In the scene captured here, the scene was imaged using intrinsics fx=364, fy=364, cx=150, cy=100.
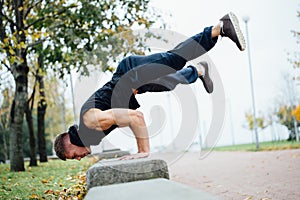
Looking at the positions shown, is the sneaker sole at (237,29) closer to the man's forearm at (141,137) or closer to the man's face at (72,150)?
the man's forearm at (141,137)

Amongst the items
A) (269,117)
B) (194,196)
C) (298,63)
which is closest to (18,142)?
(194,196)

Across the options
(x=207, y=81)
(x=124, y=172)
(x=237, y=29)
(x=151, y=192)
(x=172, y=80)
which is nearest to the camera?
(x=151, y=192)

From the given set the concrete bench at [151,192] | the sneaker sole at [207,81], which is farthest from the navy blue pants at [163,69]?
the concrete bench at [151,192]

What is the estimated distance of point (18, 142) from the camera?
11.9 meters

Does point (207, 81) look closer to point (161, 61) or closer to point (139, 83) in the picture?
point (161, 61)

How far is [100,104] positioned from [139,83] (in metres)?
0.77

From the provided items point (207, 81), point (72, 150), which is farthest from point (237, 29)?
point (72, 150)

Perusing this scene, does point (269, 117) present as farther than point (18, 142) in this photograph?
Yes

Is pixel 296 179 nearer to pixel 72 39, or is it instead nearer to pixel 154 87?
pixel 154 87

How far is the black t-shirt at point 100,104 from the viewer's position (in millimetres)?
4621

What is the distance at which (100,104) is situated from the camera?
477cm

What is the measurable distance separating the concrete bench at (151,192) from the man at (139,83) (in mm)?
1610

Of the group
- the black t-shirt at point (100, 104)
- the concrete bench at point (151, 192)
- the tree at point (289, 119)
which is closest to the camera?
the concrete bench at point (151, 192)

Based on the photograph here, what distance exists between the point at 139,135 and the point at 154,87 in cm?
97
